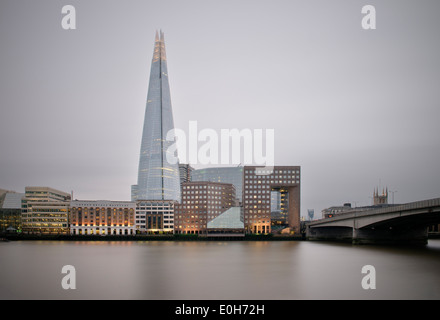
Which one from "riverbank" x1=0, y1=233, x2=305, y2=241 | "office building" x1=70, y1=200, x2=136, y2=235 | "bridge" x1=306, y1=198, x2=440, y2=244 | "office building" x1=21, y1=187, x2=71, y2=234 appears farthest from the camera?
"office building" x1=21, y1=187, x2=71, y2=234

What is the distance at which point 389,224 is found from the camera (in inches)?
2692

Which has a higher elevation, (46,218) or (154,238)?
(46,218)

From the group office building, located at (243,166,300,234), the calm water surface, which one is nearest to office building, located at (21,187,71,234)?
office building, located at (243,166,300,234)

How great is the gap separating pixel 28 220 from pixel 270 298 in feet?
443

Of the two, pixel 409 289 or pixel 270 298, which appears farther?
pixel 409 289

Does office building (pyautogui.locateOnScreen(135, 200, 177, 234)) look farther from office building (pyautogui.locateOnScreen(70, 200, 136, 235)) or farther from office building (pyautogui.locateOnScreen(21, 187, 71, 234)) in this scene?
office building (pyautogui.locateOnScreen(21, 187, 71, 234))

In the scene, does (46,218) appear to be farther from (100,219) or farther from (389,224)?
(389,224)

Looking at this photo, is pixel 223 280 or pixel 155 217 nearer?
pixel 223 280

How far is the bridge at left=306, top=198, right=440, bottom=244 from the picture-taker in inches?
2042

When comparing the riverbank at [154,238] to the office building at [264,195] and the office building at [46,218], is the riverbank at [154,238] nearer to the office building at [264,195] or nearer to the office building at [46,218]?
the office building at [46,218]

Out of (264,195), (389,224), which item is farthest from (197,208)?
(389,224)
